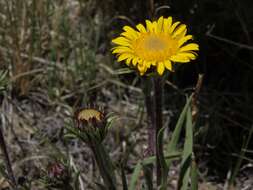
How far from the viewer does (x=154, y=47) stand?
156cm

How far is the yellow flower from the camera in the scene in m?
1.48

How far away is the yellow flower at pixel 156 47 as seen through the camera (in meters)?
1.48

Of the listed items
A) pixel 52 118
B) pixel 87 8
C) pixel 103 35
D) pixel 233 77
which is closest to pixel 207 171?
pixel 233 77

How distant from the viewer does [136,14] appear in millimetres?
2838

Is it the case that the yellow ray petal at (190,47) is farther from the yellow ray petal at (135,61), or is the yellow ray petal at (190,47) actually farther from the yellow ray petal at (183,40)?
the yellow ray petal at (135,61)

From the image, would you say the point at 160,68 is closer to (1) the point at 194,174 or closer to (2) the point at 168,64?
(2) the point at 168,64

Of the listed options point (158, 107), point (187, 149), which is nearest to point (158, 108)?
point (158, 107)

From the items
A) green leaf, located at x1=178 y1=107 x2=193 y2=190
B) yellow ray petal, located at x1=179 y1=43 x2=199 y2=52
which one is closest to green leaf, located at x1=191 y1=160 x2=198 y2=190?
green leaf, located at x1=178 y1=107 x2=193 y2=190

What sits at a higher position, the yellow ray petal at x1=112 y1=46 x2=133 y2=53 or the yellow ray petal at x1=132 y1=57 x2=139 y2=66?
the yellow ray petal at x1=112 y1=46 x2=133 y2=53

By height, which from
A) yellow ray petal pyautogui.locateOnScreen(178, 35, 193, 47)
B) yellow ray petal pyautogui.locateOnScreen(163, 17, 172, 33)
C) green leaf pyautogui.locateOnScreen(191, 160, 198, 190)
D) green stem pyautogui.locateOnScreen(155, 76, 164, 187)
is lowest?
green leaf pyautogui.locateOnScreen(191, 160, 198, 190)

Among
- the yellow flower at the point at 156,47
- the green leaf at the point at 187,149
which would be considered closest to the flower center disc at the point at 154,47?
the yellow flower at the point at 156,47

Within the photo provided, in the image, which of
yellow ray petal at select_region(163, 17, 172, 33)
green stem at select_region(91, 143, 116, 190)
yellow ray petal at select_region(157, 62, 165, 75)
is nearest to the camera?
yellow ray petal at select_region(157, 62, 165, 75)

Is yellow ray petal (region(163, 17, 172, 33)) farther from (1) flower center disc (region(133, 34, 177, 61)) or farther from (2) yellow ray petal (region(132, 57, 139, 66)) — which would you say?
(2) yellow ray petal (region(132, 57, 139, 66))

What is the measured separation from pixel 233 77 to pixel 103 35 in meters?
0.77
